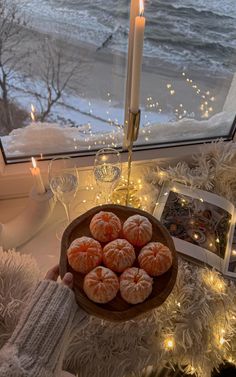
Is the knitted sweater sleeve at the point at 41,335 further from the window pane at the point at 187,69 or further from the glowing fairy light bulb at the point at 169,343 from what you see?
the window pane at the point at 187,69

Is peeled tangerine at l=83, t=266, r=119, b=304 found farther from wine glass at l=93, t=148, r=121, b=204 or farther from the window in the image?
the window

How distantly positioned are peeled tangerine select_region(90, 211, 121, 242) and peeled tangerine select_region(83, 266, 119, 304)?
0.07m

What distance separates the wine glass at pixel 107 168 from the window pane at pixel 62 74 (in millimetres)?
128

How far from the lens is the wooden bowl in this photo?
68cm

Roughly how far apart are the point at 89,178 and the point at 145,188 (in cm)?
17

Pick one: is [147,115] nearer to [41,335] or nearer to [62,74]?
[62,74]

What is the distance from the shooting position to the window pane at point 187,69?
0.94m

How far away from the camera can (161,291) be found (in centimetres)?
71

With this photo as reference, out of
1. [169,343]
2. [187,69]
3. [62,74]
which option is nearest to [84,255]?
[169,343]

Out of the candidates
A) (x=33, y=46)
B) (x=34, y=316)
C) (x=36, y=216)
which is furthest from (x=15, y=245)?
(x=33, y=46)

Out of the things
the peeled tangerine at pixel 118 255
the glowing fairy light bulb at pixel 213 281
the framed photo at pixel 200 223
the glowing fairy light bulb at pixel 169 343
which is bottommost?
the glowing fairy light bulb at pixel 169 343

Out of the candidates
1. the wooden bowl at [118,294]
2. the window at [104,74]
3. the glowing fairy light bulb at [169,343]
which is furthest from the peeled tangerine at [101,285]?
the window at [104,74]

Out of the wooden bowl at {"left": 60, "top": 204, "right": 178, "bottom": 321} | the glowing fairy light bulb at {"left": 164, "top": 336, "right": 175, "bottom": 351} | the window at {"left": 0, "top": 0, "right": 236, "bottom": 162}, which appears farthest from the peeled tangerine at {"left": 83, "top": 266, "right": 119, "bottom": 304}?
the window at {"left": 0, "top": 0, "right": 236, "bottom": 162}

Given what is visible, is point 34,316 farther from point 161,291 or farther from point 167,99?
point 167,99
